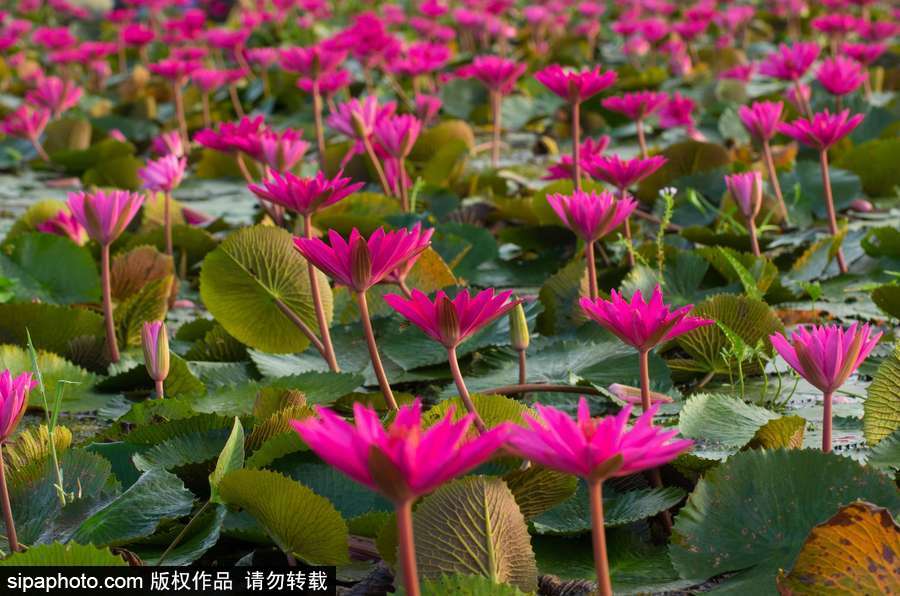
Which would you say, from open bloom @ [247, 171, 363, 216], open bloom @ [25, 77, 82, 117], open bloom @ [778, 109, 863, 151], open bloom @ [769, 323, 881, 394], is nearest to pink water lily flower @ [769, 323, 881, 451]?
open bloom @ [769, 323, 881, 394]

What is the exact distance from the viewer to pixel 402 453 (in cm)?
63

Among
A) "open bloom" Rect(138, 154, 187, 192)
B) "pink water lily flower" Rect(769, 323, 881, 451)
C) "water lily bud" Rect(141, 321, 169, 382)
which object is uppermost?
"pink water lily flower" Rect(769, 323, 881, 451)

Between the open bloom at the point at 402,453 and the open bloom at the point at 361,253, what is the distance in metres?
0.44

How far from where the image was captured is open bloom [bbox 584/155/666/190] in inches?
68.7

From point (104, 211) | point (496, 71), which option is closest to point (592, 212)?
point (104, 211)

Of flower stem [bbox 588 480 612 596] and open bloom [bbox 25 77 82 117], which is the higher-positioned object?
flower stem [bbox 588 480 612 596]

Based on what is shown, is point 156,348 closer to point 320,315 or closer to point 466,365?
point 320,315

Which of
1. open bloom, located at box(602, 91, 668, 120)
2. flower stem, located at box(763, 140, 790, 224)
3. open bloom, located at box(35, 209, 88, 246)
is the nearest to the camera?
open bloom, located at box(35, 209, 88, 246)

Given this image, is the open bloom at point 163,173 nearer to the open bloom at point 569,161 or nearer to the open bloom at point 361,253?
the open bloom at point 569,161

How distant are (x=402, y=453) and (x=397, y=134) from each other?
1.64m

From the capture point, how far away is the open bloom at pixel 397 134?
7.26ft

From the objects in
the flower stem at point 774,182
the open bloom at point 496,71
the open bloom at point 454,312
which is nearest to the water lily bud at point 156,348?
the open bloom at point 454,312

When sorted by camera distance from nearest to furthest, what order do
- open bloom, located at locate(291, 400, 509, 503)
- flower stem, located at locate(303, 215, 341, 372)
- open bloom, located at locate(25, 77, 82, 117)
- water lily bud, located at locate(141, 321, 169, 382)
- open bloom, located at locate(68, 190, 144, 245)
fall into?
open bloom, located at locate(291, 400, 509, 503) → water lily bud, located at locate(141, 321, 169, 382) → flower stem, located at locate(303, 215, 341, 372) → open bloom, located at locate(68, 190, 144, 245) → open bloom, located at locate(25, 77, 82, 117)

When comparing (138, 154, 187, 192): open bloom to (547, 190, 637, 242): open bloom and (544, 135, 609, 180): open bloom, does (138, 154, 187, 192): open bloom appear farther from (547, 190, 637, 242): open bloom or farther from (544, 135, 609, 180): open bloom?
(547, 190, 637, 242): open bloom
